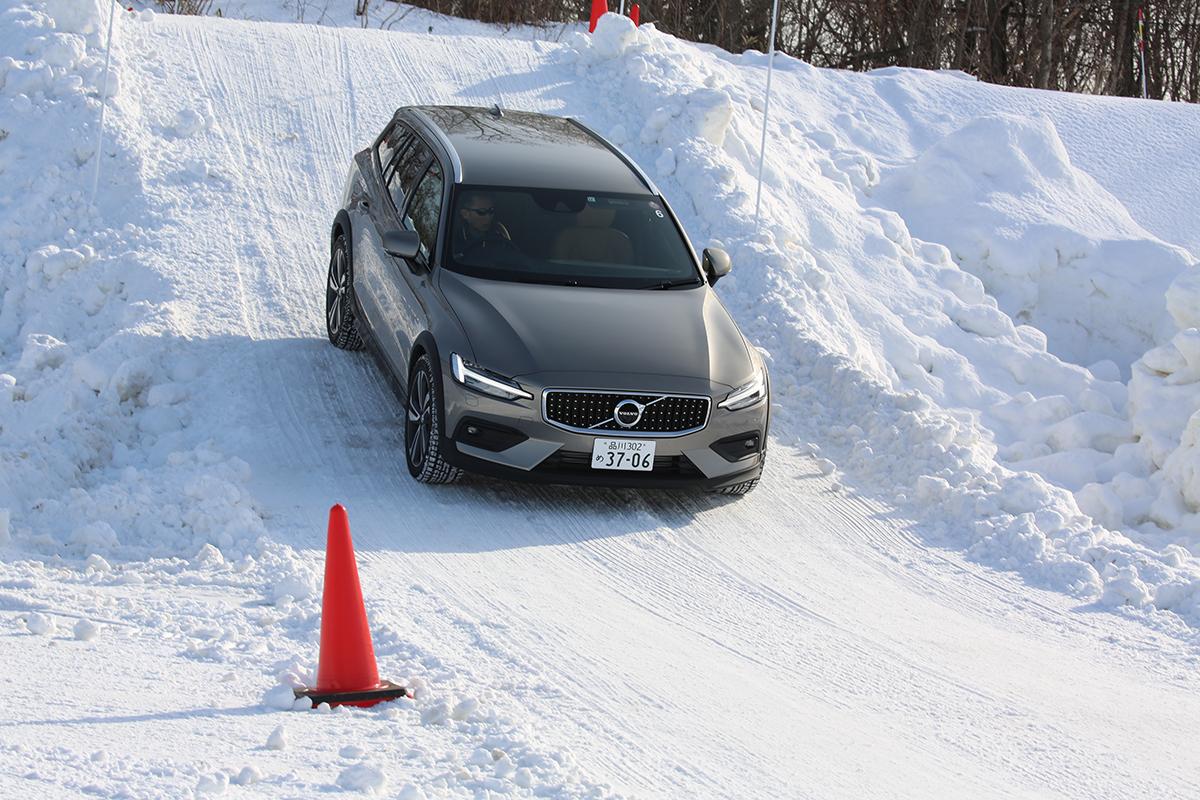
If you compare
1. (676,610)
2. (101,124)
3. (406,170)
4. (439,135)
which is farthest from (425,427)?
(101,124)

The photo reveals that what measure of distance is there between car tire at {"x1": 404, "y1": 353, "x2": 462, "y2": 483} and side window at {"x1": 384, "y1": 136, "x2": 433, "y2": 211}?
159 cm

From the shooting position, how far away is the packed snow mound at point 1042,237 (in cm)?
1387

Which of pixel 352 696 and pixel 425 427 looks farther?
pixel 425 427

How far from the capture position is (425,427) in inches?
344

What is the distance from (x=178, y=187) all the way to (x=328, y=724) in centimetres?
769

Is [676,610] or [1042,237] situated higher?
[1042,237]

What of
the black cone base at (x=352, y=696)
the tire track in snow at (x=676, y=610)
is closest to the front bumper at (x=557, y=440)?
the tire track in snow at (x=676, y=610)

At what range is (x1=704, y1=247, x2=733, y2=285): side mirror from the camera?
9633mm

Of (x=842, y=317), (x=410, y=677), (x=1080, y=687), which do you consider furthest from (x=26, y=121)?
(x=1080, y=687)

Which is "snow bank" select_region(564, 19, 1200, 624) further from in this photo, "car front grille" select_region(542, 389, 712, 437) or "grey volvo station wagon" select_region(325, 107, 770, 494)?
"car front grille" select_region(542, 389, 712, 437)

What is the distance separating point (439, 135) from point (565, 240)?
1.35 meters

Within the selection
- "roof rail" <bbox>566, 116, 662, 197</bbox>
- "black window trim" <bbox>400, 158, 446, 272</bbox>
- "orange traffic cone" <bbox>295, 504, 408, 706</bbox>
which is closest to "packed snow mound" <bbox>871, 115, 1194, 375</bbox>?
"roof rail" <bbox>566, 116, 662, 197</bbox>

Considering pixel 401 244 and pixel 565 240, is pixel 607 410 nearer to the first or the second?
pixel 565 240

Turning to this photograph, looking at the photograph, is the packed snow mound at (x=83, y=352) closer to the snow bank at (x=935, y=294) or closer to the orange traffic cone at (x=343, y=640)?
the orange traffic cone at (x=343, y=640)
